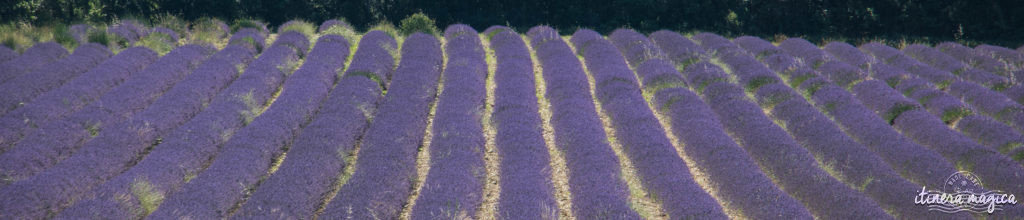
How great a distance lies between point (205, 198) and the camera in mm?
7469

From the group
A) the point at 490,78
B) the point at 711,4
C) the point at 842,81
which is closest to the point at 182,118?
the point at 490,78

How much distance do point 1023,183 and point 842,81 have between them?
615 centimetres

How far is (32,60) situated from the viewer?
1380 centimetres

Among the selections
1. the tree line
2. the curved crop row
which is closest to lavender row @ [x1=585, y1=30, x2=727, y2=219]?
the curved crop row

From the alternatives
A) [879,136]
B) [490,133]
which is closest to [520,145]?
[490,133]

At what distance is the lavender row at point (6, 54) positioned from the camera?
1405 cm

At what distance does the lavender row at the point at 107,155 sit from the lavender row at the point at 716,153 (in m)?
8.22

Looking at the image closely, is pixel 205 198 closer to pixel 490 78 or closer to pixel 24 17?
pixel 490 78

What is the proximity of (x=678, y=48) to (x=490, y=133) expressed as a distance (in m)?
8.18

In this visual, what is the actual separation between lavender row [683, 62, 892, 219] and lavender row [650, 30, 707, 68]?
224 cm

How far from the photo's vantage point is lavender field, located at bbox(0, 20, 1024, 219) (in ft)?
25.2

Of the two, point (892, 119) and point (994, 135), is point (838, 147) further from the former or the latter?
point (994, 135)

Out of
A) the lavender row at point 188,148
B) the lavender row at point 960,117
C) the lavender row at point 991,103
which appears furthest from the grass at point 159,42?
the lavender row at point 991,103

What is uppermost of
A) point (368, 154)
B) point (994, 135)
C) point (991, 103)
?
point (368, 154)
